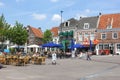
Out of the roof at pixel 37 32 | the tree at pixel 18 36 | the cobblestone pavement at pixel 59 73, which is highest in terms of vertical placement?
the roof at pixel 37 32

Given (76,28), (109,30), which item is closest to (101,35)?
(109,30)

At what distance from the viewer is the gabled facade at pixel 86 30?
250 ft

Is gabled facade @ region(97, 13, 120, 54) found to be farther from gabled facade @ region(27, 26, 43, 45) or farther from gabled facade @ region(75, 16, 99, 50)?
gabled facade @ region(27, 26, 43, 45)

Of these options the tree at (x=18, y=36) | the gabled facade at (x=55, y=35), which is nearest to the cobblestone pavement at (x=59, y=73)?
the tree at (x=18, y=36)

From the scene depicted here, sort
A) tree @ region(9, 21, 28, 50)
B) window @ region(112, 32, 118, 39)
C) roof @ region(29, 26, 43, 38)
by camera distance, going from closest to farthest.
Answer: tree @ region(9, 21, 28, 50), window @ region(112, 32, 118, 39), roof @ region(29, 26, 43, 38)

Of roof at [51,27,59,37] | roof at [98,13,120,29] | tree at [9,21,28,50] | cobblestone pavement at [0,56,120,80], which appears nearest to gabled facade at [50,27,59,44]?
roof at [51,27,59,37]

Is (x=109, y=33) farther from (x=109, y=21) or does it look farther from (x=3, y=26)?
(x=3, y=26)

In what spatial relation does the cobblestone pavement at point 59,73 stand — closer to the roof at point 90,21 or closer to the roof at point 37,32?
the roof at point 90,21

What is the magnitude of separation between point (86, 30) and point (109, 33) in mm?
5941

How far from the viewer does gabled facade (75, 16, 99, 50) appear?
76312 millimetres

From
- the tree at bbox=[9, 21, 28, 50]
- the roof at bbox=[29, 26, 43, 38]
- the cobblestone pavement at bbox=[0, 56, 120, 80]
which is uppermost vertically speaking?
the roof at bbox=[29, 26, 43, 38]

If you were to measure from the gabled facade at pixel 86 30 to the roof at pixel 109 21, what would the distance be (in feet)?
4.23

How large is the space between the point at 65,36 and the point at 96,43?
8.51m

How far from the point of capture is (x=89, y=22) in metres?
78.4
